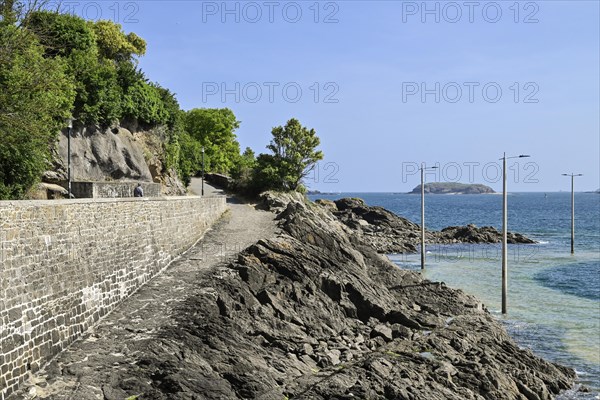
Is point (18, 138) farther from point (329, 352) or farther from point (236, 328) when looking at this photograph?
point (329, 352)

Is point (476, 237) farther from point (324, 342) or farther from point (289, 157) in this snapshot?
point (324, 342)

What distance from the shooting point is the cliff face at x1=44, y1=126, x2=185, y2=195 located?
104ft

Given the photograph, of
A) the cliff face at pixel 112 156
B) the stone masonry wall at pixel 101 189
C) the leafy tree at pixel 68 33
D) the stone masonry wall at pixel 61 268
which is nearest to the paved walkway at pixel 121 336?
the stone masonry wall at pixel 61 268

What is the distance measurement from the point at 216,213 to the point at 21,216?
2356 centimetres

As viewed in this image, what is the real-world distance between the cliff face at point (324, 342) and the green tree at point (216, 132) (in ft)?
149

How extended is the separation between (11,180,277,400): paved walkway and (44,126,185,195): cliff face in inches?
356

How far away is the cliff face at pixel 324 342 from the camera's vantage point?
1381 centimetres

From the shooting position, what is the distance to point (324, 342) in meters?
18.3

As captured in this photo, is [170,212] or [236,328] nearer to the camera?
[236,328]

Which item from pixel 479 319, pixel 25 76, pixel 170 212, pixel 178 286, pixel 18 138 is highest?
pixel 25 76

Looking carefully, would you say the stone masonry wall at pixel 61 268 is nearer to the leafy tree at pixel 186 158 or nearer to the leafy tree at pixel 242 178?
the leafy tree at pixel 186 158

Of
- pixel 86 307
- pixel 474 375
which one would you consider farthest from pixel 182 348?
pixel 474 375

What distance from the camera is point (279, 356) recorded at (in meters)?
16.1

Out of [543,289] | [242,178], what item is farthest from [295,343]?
[242,178]
